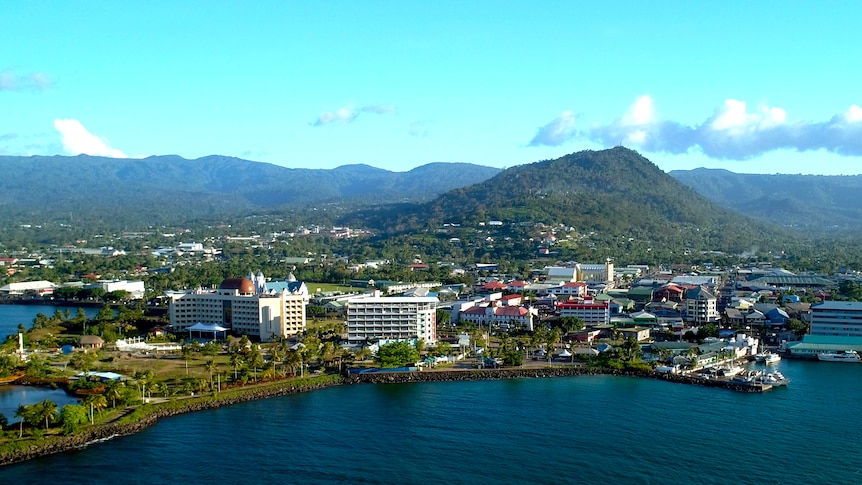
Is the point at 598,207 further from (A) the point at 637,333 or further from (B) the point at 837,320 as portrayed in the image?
(B) the point at 837,320

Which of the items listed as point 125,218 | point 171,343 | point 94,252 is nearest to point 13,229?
point 125,218

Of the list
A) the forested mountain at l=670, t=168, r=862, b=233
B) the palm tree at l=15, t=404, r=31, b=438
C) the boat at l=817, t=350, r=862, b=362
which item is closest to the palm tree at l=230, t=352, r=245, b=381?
the palm tree at l=15, t=404, r=31, b=438

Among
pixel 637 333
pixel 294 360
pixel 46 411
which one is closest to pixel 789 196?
pixel 637 333

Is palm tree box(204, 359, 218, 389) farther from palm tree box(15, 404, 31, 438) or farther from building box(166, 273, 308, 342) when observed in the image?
palm tree box(15, 404, 31, 438)

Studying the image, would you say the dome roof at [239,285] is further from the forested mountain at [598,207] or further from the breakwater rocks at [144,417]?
the forested mountain at [598,207]

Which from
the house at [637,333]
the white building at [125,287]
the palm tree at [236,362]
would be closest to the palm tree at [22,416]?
the palm tree at [236,362]
